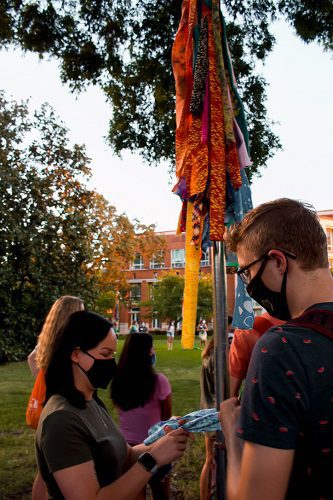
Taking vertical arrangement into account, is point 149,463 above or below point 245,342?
below

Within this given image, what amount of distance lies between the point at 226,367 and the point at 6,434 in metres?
6.69

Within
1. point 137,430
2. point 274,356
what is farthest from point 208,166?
point 137,430

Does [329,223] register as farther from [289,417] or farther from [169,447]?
[289,417]

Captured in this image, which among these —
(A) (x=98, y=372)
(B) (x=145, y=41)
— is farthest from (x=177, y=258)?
(A) (x=98, y=372)

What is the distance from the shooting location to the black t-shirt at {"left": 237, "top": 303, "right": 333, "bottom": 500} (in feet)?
4.14

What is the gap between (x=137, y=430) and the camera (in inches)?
172

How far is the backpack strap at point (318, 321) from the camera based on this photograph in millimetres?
1315

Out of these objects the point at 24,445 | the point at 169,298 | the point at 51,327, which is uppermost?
the point at 169,298

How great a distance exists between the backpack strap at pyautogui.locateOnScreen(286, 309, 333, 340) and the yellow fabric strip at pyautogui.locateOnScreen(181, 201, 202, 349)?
1.72 m

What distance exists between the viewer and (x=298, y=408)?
1271mm

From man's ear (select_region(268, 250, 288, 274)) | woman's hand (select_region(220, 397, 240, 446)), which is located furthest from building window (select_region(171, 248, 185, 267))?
man's ear (select_region(268, 250, 288, 274))

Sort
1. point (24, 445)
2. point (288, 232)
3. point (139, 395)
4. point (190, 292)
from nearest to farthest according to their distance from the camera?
point (288, 232) < point (190, 292) < point (139, 395) < point (24, 445)

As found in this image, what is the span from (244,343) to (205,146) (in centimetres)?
147

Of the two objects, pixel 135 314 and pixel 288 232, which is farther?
pixel 135 314
